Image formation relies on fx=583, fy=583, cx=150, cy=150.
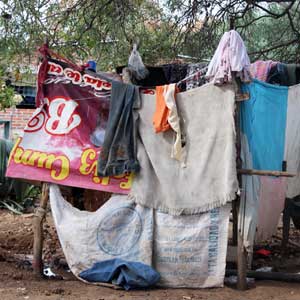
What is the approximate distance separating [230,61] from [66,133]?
1.91m

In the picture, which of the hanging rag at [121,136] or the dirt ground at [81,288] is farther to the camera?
the hanging rag at [121,136]

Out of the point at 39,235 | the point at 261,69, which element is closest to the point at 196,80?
the point at 261,69

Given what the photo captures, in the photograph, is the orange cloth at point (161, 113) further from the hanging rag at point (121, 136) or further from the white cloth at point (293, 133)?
the white cloth at point (293, 133)

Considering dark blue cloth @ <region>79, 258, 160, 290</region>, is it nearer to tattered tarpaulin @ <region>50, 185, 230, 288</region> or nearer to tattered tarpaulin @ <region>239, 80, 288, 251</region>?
tattered tarpaulin @ <region>50, 185, 230, 288</region>

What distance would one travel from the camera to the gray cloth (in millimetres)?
5797

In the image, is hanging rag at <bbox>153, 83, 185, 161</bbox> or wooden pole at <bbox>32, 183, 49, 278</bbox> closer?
hanging rag at <bbox>153, 83, 185, 161</bbox>

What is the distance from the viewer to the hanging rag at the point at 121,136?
5.97 m

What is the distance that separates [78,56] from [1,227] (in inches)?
124

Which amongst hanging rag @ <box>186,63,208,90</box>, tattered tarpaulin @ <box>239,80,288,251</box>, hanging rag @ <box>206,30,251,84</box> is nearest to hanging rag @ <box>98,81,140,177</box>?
hanging rag @ <box>186,63,208,90</box>

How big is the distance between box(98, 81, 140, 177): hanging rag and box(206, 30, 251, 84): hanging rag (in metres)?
0.88

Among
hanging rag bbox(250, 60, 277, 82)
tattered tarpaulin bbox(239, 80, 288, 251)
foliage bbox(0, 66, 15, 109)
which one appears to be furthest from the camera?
foliage bbox(0, 66, 15, 109)

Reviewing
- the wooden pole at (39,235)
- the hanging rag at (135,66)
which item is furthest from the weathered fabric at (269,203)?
the wooden pole at (39,235)

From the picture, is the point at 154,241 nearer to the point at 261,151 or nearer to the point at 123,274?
the point at 123,274

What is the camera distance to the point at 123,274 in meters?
5.83
